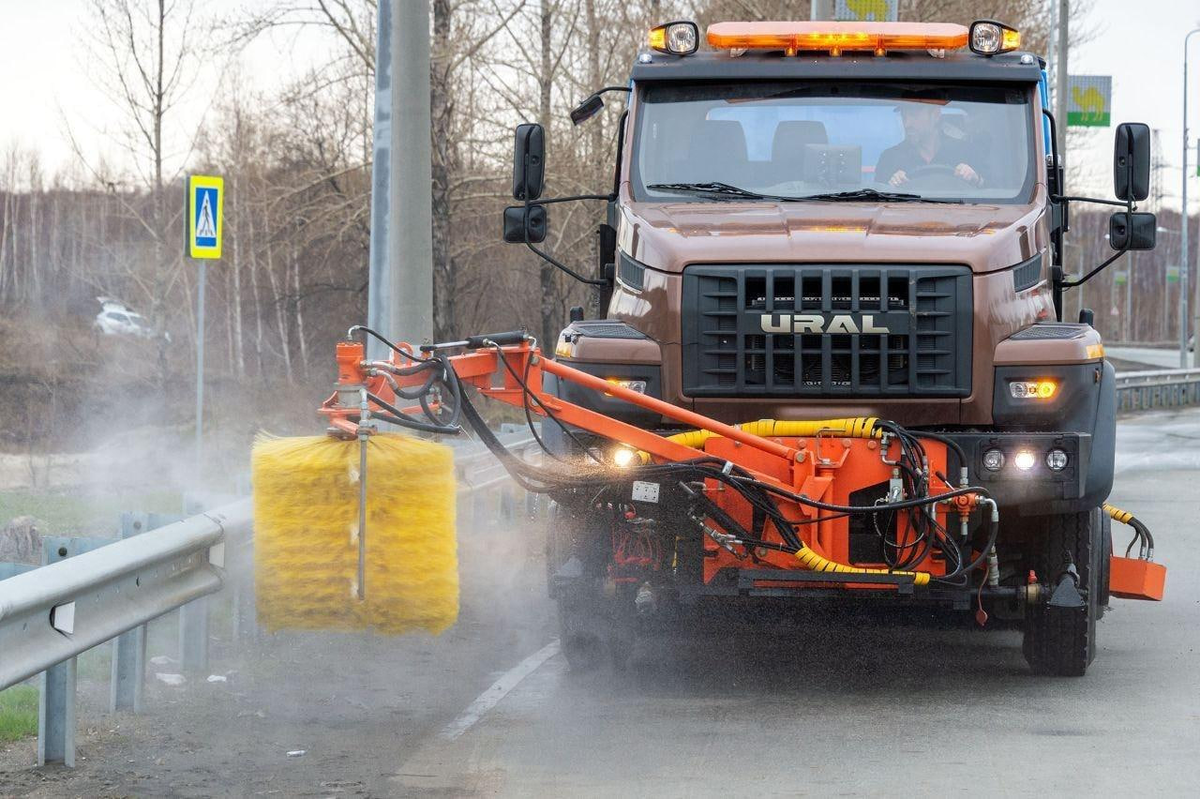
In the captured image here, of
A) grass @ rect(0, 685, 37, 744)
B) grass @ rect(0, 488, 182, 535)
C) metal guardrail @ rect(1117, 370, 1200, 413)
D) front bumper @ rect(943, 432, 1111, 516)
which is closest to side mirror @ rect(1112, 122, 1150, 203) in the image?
front bumper @ rect(943, 432, 1111, 516)

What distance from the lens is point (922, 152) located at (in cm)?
883

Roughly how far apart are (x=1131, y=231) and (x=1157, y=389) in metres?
30.4

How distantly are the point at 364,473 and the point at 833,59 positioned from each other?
3.90 metres

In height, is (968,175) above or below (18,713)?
above

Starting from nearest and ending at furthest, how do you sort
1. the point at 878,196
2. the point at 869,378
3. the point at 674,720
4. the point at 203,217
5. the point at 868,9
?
the point at 674,720 → the point at 869,378 → the point at 878,196 → the point at 203,217 → the point at 868,9

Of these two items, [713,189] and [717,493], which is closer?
[717,493]

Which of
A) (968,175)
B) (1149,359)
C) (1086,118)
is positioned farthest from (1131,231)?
(1149,359)

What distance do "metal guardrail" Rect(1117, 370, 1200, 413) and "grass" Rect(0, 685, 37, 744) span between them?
98.9 feet

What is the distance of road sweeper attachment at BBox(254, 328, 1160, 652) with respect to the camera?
714 cm

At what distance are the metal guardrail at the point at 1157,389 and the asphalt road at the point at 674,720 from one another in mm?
27066

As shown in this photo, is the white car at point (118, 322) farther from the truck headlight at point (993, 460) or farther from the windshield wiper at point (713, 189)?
the truck headlight at point (993, 460)

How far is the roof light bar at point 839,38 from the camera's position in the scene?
9.02 m

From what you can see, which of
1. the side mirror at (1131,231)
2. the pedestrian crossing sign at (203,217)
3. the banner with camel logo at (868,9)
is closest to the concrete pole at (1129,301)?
the banner with camel logo at (868,9)

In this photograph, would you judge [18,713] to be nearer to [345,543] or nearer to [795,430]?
[345,543]
